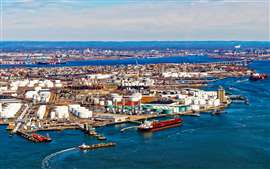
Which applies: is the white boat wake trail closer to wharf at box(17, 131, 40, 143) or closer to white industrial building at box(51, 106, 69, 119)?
wharf at box(17, 131, 40, 143)

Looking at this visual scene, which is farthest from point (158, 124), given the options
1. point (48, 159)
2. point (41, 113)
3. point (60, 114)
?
point (48, 159)

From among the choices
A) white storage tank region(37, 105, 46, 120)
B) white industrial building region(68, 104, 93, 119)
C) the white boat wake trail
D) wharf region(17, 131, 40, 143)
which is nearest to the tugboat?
wharf region(17, 131, 40, 143)

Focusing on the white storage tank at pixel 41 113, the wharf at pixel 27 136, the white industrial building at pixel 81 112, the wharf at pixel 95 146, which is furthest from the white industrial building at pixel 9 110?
the wharf at pixel 95 146

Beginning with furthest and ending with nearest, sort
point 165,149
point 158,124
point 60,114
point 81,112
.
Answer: point 81,112 < point 60,114 < point 158,124 < point 165,149

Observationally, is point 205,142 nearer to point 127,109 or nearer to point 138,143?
point 138,143

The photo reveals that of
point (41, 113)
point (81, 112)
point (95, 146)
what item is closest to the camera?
point (95, 146)

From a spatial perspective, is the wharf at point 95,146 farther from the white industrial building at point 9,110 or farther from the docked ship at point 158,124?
the white industrial building at point 9,110

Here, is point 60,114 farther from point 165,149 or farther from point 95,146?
point 165,149
